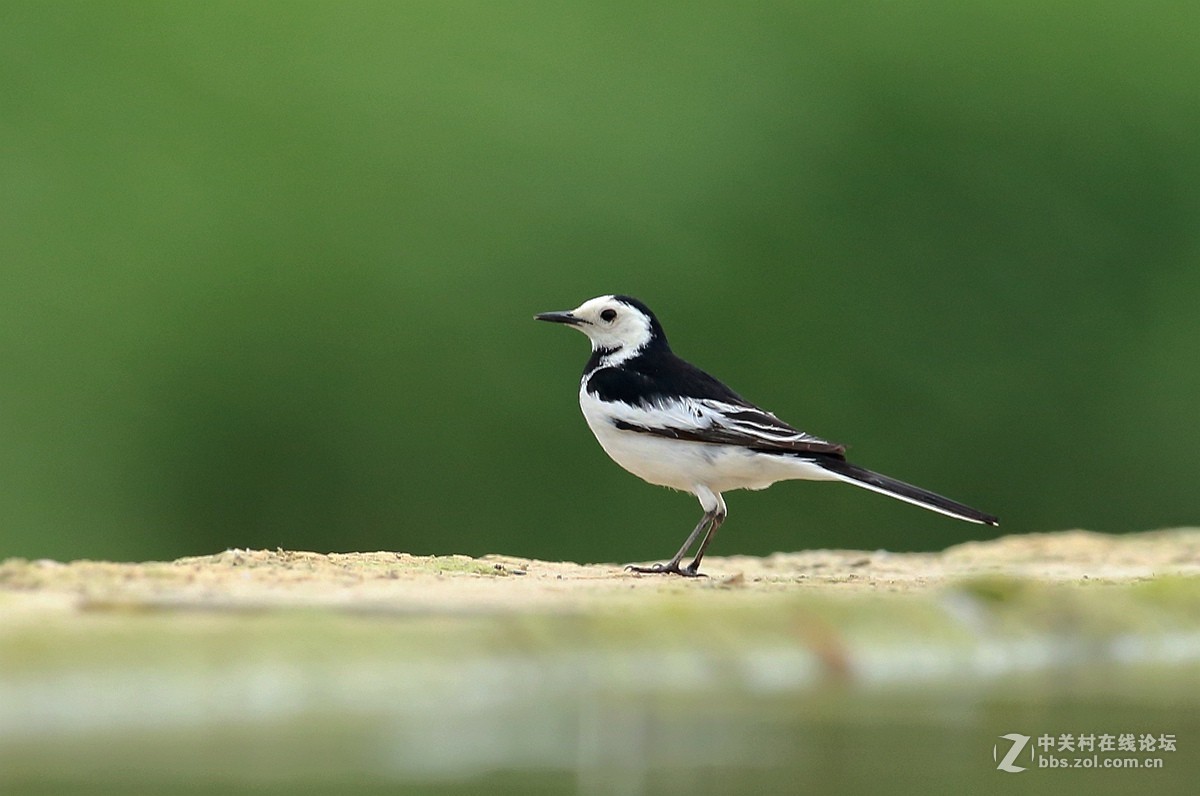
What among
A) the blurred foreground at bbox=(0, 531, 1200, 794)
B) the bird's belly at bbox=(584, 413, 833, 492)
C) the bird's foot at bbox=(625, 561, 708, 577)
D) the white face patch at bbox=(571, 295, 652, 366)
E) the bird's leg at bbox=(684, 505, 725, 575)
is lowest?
the blurred foreground at bbox=(0, 531, 1200, 794)

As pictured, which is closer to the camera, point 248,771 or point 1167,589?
point 248,771

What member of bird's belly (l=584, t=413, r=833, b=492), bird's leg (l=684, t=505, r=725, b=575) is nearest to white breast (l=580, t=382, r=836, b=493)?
bird's belly (l=584, t=413, r=833, b=492)

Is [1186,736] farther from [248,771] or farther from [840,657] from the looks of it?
[248,771]

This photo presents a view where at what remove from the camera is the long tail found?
6.86m

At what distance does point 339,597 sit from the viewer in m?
4.53

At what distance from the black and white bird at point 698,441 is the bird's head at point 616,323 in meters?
0.30

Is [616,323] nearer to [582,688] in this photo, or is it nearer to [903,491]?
[903,491]

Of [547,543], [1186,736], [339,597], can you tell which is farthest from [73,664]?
[547,543]

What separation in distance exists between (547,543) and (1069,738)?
35.7ft

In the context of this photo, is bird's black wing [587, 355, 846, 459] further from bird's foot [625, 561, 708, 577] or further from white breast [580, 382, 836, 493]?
bird's foot [625, 561, 708, 577]

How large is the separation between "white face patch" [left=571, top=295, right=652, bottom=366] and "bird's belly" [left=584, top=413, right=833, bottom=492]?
0.73m

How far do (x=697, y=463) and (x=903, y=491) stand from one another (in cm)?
91

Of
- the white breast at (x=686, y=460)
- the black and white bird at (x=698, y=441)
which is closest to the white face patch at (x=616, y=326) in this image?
the black and white bird at (x=698, y=441)

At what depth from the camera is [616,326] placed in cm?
850
